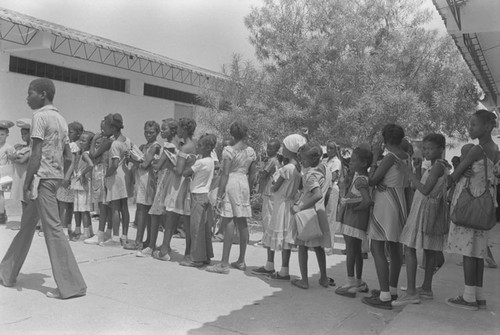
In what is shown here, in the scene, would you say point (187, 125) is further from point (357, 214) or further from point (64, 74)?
point (64, 74)

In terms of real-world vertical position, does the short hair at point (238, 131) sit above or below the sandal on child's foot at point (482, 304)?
above

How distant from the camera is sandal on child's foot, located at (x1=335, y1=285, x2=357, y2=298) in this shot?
4739mm

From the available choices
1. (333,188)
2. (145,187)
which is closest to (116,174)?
(145,187)

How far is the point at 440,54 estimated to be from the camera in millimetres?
11945

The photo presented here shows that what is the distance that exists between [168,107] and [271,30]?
20.7 feet

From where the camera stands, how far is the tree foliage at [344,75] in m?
10.2

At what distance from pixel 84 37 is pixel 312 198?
394 inches

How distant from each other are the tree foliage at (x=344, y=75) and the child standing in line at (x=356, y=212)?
516 cm

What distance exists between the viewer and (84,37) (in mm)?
12852

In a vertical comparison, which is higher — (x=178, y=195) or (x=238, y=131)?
(x=238, y=131)

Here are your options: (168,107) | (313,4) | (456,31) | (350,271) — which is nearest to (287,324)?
(350,271)

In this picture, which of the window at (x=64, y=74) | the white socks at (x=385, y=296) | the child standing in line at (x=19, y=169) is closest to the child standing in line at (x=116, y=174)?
the child standing in line at (x=19, y=169)

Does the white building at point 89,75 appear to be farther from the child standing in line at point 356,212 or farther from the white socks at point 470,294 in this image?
the white socks at point 470,294

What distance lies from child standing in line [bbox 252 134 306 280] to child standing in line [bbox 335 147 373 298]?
679mm
